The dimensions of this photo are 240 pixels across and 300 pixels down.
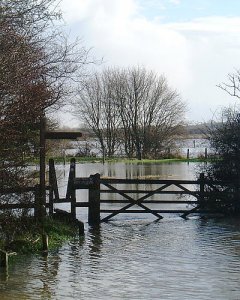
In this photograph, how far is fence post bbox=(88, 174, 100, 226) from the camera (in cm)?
1869

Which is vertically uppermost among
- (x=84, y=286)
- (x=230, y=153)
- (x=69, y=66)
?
(x=69, y=66)

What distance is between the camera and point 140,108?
233 feet

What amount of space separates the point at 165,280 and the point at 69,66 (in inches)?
325

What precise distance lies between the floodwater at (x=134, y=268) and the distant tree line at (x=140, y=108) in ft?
176

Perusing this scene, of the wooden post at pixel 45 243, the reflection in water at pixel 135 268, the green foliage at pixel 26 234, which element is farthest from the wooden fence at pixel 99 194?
the reflection in water at pixel 135 268

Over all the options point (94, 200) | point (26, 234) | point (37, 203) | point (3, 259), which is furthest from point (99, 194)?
point (3, 259)

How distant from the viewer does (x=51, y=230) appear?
49.7ft

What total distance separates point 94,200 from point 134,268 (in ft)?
22.6

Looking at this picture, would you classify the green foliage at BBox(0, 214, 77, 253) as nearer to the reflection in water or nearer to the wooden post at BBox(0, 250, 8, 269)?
the reflection in water

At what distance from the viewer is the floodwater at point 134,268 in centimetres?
1016

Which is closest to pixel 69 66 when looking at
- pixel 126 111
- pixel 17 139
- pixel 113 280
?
pixel 17 139

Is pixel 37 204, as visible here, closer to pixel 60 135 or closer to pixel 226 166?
pixel 60 135

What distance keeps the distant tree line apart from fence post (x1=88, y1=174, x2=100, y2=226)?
5141cm

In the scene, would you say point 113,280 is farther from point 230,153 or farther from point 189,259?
point 230,153
